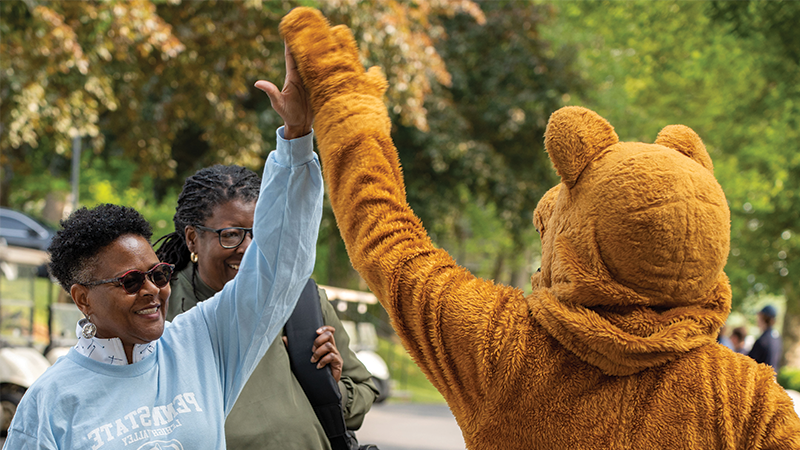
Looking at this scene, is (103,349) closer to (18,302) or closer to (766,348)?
(18,302)

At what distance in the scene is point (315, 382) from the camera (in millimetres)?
2398

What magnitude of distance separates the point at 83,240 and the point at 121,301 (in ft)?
0.60

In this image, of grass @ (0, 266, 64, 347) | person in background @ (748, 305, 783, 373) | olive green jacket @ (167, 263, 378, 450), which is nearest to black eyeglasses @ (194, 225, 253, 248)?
olive green jacket @ (167, 263, 378, 450)

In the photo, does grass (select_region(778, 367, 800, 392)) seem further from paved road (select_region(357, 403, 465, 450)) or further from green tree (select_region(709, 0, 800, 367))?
paved road (select_region(357, 403, 465, 450))

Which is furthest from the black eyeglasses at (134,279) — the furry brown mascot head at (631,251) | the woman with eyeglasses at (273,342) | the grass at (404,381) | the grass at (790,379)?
the grass at (790,379)

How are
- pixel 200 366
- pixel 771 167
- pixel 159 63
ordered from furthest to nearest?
pixel 771 167
pixel 159 63
pixel 200 366

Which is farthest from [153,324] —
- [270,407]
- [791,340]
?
[791,340]

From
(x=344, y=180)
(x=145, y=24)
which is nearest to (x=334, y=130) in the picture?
(x=344, y=180)

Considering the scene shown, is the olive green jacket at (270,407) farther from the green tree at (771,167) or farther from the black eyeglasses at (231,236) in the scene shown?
the green tree at (771,167)

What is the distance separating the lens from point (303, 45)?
1662 mm

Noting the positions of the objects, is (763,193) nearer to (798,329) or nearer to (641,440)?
(798,329)

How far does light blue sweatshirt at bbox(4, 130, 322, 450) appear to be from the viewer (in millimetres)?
1734

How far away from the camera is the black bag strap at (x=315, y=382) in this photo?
2.39 m

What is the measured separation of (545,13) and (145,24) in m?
11.5
